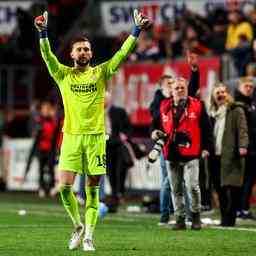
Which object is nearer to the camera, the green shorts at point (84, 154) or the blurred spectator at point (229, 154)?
the green shorts at point (84, 154)

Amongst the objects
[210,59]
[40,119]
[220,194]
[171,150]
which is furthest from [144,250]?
[40,119]

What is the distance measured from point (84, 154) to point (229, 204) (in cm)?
465

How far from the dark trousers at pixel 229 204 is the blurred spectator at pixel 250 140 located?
1428 millimetres

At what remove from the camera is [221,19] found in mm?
→ 29875

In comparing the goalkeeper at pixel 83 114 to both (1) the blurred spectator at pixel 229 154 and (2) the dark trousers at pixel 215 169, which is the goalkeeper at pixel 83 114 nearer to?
(1) the blurred spectator at pixel 229 154

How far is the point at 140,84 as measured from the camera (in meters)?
30.5

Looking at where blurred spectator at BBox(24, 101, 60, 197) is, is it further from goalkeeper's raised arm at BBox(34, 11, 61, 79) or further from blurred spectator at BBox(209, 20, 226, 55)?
goalkeeper's raised arm at BBox(34, 11, 61, 79)

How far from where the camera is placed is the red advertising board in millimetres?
29656

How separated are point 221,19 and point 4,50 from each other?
7983mm

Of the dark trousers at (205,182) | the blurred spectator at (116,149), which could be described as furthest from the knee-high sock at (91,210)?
the blurred spectator at (116,149)

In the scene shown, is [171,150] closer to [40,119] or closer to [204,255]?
[204,255]

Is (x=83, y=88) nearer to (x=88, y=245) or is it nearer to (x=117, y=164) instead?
(x=88, y=245)

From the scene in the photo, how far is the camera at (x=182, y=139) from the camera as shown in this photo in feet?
62.4

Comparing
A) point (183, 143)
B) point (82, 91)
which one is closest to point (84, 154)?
point (82, 91)
